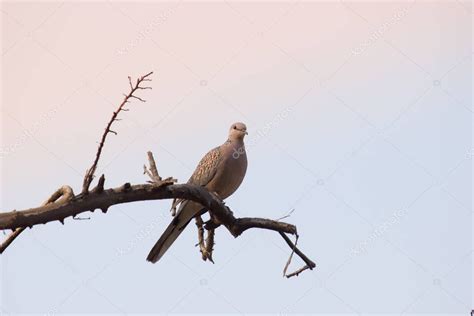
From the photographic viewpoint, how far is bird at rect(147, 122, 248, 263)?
7.60 meters

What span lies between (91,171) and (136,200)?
1.54ft

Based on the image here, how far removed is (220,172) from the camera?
27.3 feet

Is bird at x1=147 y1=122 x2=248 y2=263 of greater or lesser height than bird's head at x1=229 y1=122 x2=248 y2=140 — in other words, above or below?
below

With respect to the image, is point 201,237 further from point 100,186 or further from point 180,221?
point 100,186

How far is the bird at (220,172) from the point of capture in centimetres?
760

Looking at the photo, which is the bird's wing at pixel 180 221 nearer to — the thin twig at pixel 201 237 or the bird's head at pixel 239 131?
the thin twig at pixel 201 237

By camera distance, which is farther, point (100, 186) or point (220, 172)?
point (220, 172)

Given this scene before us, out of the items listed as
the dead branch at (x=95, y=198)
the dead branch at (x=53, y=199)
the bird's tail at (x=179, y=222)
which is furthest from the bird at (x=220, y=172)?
the dead branch at (x=53, y=199)

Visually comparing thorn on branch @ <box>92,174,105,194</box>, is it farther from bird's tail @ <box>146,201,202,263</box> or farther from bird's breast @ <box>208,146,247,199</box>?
bird's breast @ <box>208,146,247,199</box>

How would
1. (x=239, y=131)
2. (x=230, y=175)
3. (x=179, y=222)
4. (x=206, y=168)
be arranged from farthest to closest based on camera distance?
(x=239, y=131)
(x=206, y=168)
(x=230, y=175)
(x=179, y=222)

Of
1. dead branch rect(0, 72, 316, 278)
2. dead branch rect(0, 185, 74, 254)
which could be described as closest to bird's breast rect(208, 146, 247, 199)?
dead branch rect(0, 72, 316, 278)

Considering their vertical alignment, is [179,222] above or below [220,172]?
below

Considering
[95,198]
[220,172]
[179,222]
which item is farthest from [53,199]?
[220,172]

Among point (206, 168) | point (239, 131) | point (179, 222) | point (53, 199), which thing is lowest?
point (53, 199)
